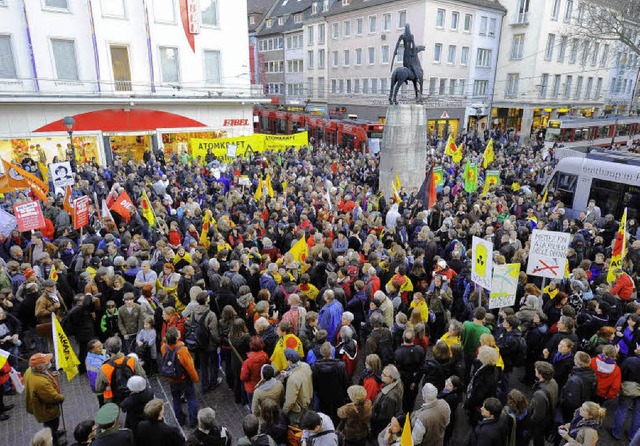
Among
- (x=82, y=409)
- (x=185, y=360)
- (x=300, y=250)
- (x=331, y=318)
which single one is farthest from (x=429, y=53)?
(x=82, y=409)

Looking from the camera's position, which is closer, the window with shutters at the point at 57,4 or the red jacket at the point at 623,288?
the red jacket at the point at 623,288

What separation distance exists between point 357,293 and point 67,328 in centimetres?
470

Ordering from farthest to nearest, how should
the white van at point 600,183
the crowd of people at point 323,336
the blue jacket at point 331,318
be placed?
the white van at point 600,183 → the blue jacket at point 331,318 → the crowd of people at point 323,336

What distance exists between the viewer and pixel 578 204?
1441cm

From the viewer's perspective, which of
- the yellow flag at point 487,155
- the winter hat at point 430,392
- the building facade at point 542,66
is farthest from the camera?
the building facade at point 542,66

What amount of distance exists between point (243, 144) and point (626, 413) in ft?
60.8

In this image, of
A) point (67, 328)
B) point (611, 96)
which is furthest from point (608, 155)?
point (611, 96)

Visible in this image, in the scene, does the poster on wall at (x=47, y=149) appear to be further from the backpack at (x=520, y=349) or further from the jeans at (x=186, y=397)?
the backpack at (x=520, y=349)

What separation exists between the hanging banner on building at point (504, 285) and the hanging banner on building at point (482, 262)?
170 millimetres

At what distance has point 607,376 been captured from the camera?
5293 millimetres

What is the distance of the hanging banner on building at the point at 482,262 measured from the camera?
22.0 feet

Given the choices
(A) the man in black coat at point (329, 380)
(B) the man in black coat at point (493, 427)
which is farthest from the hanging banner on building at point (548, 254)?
(A) the man in black coat at point (329, 380)

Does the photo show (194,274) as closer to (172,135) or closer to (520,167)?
(520,167)

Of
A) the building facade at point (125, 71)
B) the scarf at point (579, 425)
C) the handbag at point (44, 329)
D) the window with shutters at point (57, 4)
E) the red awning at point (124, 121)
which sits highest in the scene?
the window with shutters at point (57, 4)
